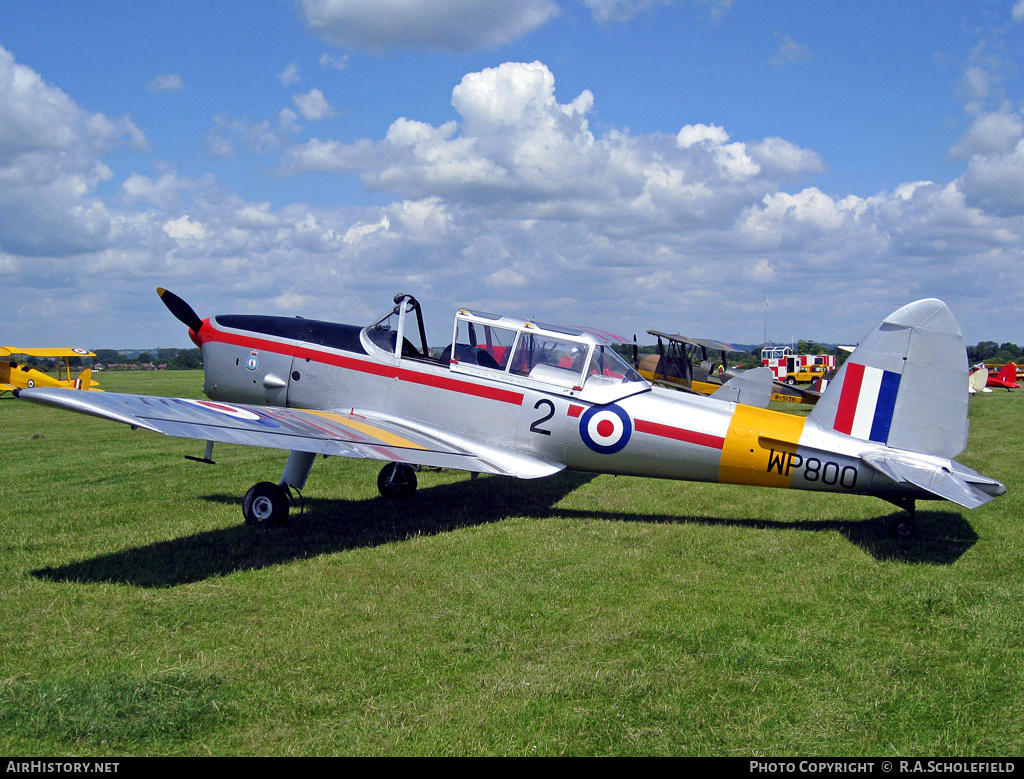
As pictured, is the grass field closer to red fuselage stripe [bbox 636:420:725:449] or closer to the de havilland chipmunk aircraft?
the de havilland chipmunk aircraft

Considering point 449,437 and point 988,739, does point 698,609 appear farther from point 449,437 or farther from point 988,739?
point 449,437

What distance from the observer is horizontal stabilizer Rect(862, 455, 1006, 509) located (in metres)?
5.71

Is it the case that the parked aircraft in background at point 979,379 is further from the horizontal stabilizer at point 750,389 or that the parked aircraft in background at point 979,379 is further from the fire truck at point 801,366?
the horizontal stabilizer at point 750,389

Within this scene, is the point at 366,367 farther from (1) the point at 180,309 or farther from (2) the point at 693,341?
(2) the point at 693,341

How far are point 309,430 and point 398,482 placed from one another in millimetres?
2394

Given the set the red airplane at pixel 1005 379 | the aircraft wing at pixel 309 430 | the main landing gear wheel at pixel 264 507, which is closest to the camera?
the aircraft wing at pixel 309 430

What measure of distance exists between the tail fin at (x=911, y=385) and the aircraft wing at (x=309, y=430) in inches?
117

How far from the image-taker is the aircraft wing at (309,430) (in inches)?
222

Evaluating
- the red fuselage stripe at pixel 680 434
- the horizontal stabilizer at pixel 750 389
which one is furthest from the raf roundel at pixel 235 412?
the horizontal stabilizer at pixel 750 389

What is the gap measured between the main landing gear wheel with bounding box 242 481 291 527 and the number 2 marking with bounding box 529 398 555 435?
265cm

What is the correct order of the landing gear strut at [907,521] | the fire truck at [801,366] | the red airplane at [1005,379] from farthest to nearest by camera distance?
1. the fire truck at [801,366]
2. the red airplane at [1005,379]
3. the landing gear strut at [907,521]

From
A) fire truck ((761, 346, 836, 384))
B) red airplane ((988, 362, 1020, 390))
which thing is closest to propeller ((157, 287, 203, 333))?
fire truck ((761, 346, 836, 384))
